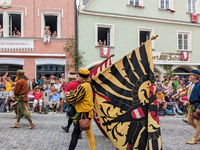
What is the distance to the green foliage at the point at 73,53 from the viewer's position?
56.2ft

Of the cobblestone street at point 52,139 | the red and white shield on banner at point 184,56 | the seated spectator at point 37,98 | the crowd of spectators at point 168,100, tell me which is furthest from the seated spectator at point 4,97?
the red and white shield on banner at point 184,56

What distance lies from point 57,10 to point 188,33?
11.8 metres

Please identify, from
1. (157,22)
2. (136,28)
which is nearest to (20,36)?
(136,28)

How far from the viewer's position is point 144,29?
64.4 feet

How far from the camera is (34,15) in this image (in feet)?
55.9

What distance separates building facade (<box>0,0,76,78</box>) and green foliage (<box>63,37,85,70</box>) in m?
0.27

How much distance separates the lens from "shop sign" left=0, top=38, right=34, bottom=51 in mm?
16500

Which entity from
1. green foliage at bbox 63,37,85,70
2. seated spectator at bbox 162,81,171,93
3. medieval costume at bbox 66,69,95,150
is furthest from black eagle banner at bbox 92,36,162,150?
green foliage at bbox 63,37,85,70

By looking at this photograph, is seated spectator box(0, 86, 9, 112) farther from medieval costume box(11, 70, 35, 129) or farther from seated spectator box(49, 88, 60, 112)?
medieval costume box(11, 70, 35, 129)

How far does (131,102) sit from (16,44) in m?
13.8

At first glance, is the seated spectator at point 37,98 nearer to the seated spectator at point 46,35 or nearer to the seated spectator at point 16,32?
the seated spectator at point 46,35

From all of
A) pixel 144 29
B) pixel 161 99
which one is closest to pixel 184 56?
pixel 144 29

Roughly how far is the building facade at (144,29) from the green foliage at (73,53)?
0.54 meters

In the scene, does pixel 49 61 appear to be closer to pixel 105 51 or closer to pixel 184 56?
pixel 105 51
